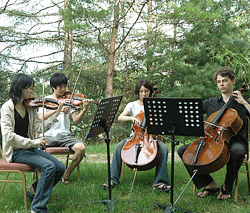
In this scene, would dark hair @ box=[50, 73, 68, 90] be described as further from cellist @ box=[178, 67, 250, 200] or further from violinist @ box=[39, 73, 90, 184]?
cellist @ box=[178, 67, 250, 200]

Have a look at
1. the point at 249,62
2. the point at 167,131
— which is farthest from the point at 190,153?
the point at 249,62

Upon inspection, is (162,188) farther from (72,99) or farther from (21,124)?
(21,124)

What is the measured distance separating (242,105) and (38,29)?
23.8 feet

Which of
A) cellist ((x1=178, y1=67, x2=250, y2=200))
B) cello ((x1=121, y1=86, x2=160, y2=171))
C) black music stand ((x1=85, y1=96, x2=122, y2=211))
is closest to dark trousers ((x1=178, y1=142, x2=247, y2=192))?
cellist ((x1=178, y1=67, x2=250, y2=200))

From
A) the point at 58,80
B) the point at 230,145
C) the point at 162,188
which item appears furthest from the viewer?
the point at 58,80

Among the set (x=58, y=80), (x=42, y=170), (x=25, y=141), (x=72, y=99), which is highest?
(x=58, y=80)

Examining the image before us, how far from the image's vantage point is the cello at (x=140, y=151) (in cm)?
335

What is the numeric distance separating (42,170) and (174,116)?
132cm

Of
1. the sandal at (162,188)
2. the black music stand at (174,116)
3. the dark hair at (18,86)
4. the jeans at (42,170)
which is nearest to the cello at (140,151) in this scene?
the sandal at (162,188)

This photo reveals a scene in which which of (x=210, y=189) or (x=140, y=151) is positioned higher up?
(x=140, y=151)

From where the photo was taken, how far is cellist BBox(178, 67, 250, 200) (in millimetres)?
3164

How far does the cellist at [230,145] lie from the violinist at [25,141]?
57.3 inches

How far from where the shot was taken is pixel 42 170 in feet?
9.66

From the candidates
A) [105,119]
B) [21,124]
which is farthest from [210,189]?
[21,124]
